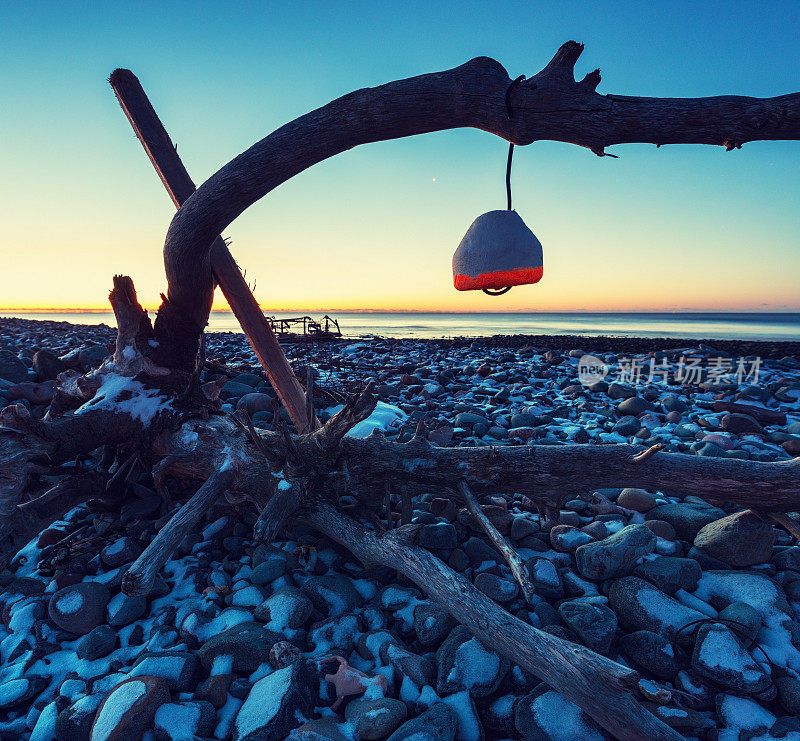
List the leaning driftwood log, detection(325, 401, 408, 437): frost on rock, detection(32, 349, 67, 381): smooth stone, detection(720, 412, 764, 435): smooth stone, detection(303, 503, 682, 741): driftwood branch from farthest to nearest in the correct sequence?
detection(720, 412, 764, 435): smooth stone < detection(32, 349, 67, 381): smooth stone < detection(325, 401, 408, 437): frost on rock < the leaning driftwood log < detection(303, 503, 682, 741): driftwood branch

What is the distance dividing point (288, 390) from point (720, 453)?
378 cm

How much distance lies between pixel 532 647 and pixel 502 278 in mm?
1628

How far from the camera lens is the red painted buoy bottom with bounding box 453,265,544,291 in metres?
2.21

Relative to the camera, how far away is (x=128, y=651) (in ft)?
6.48

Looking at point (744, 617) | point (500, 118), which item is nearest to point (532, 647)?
point (744, 617)

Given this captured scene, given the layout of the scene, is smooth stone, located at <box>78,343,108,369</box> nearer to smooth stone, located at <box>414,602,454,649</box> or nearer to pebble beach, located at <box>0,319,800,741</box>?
pebble beach, located at <box>0,319,800,741</box>

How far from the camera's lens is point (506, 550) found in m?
1.90

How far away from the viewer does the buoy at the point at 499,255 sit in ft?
7.21

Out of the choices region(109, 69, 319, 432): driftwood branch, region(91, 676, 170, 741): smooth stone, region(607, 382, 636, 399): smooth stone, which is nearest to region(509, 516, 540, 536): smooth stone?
region(109, 69, 319, 432): driftwood branch

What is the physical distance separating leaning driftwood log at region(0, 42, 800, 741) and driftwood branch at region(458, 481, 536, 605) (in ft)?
0.42

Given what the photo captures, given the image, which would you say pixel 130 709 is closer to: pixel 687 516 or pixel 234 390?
pixel 687 516

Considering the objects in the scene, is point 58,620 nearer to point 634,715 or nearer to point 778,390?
point 634,715

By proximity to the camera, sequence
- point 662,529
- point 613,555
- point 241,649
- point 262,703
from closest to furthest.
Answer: point 262,703
point 241,649
point 613,555
point 662,529

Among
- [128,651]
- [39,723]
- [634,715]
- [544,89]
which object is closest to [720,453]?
[634,715]
